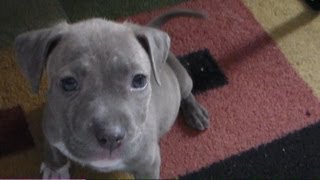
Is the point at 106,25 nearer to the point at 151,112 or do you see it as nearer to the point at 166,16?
the point at 151,112

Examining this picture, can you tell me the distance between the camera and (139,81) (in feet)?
5.92

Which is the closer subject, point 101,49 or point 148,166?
point 101,49

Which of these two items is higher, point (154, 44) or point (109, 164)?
point (154, 44)

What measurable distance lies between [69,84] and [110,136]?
20 centimetres

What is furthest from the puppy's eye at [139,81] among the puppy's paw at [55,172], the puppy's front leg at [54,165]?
the puppy's paw at [55,172]

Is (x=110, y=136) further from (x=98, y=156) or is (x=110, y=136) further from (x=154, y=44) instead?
(x=154, y=44)

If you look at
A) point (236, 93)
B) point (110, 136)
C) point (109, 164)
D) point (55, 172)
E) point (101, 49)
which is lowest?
point (236, 93)

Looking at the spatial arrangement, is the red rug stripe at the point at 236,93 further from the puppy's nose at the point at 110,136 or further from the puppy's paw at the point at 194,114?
the puppy's nose at the point at 110,136

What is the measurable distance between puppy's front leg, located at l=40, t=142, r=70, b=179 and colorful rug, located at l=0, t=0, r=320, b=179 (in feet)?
0.22

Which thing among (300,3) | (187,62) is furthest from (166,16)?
(300,3)

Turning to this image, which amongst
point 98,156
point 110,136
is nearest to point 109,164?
point 98,156

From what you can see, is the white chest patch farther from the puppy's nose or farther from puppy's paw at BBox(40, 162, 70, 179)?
puppy's paw at BBox(40, 162, 70, 179)

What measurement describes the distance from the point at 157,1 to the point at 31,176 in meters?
1.03

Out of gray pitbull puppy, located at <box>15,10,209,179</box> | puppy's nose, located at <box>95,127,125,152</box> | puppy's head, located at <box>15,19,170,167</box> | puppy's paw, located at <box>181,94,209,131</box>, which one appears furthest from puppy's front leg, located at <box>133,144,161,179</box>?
puppy's paw, located at <box>181,94,209,131</box>
